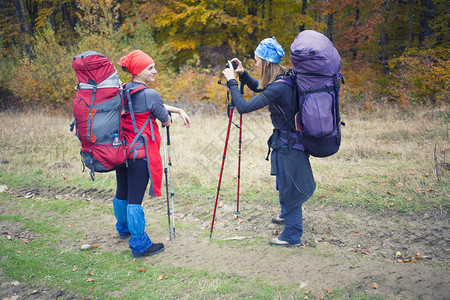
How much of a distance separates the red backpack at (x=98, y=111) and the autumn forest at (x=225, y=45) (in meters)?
10.1

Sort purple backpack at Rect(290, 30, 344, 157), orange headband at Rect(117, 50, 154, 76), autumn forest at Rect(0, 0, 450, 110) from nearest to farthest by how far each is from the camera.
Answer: purple backpack at Rect(290, 30, 344, 157)
orange headband at Rect(117, 50, 154, 76)
autumn forest at Rect(0, 0, 450, 110)

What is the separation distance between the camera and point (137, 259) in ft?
12.7

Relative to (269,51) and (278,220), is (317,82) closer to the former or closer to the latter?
(269,51)

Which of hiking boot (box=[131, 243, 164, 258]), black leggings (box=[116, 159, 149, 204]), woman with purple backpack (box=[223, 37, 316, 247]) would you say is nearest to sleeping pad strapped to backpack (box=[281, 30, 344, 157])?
woman with purple backpack (box=[223, 37, 316, 247])

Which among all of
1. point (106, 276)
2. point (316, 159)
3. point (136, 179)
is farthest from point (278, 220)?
point (316, 159)

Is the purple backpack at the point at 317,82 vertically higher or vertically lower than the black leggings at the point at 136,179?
Result: higher

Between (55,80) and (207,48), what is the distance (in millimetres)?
9647

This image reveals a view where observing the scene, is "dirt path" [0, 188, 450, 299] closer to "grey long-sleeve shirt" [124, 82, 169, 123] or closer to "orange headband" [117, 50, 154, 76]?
"grey long-sleeve shirt" [124, 82, 169, 123]

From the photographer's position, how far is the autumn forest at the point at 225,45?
39.9 feet

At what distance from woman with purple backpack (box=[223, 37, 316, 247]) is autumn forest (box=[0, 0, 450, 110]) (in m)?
8.69

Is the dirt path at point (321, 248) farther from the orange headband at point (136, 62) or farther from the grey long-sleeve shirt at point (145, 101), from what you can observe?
the orange headband at point (136, 62)

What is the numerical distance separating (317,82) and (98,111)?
2.14 m

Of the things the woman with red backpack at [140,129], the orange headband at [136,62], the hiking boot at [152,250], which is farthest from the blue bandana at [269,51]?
the hiking boot at [152,250]

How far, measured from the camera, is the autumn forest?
479 inches
